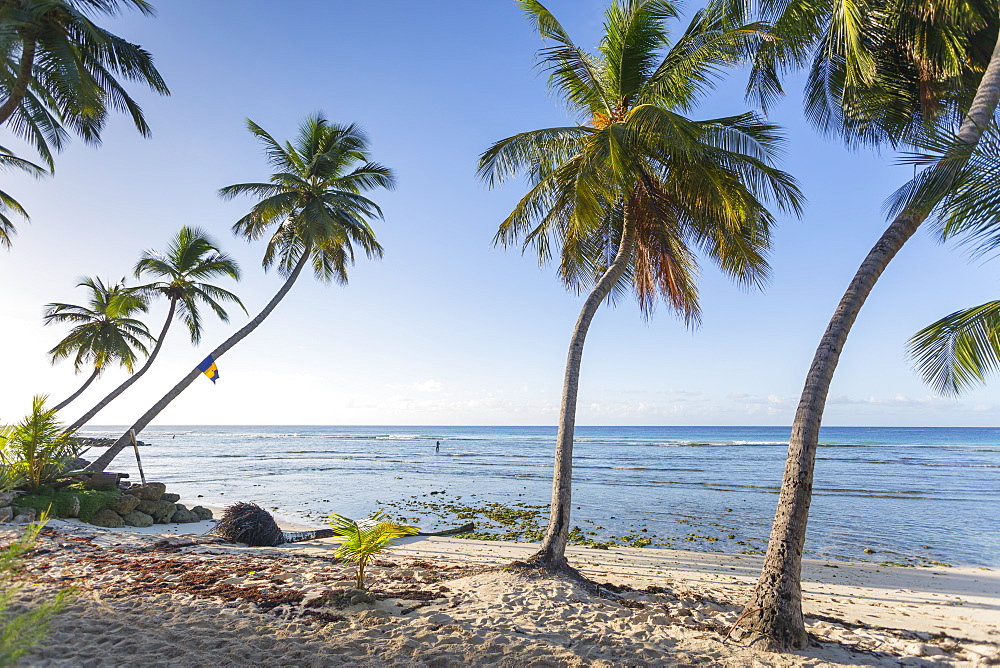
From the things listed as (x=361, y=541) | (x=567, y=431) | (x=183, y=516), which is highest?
(x=567, y=431)

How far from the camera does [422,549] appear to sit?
9555 mm

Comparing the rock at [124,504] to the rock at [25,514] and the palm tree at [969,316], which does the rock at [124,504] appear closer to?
the rock at [25,514]

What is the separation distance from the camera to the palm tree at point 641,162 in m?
6.92

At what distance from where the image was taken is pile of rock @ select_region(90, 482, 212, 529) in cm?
1033

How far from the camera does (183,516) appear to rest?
38.0 feet

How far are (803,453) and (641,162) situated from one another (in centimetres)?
495

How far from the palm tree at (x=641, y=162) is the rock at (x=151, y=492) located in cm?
949

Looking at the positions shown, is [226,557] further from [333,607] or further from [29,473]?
[29,473]

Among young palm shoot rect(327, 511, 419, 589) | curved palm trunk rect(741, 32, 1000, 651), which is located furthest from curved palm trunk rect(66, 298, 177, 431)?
curved palm trunk rect(741, 32, 1000, 651)

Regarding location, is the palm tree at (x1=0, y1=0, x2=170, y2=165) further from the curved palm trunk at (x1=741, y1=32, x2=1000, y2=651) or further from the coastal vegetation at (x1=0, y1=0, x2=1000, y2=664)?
the curved palm trunk at (x1=741, y1=32, x2=1000, y2=651)

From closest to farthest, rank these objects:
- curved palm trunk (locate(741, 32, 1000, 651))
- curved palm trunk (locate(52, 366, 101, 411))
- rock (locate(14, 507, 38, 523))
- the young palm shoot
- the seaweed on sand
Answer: curved palm trunk (locate(741, 32, 1000, 651)), the young palm shoot, rock (locate(14, 507, 38, 523)), the seaweed on sand, curved palm trunk (locate(52, 366, 101, 411))

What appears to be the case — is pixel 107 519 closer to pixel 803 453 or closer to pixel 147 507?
pixel 147 507

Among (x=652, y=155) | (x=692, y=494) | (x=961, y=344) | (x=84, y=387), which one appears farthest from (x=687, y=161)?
(x=84, y=387)

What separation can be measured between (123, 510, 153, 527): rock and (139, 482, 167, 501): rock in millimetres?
519
